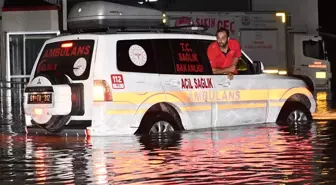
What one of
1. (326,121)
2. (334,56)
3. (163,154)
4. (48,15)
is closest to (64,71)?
(163,154)

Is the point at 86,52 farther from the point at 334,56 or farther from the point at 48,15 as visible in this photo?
the point at 334,56

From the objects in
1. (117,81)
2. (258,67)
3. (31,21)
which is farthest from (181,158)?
(31,21)

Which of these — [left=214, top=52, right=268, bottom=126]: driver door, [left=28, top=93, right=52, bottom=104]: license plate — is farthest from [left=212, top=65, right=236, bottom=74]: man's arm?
[left=28, top=93, right=52, bottom=104]: license plate

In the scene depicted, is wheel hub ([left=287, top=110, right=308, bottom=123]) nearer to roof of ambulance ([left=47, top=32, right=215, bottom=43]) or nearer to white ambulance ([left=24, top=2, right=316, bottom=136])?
white ambulance ([left=24, top=2, right=316, bottom=136])

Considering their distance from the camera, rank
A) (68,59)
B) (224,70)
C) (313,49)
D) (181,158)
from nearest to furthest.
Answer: (181,158) → (68,59) → (224,70) → (313,49)

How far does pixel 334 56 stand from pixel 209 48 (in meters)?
34.3

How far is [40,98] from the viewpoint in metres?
12.1

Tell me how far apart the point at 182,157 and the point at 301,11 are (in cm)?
2664

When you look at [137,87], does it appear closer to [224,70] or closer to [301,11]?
[224,70]

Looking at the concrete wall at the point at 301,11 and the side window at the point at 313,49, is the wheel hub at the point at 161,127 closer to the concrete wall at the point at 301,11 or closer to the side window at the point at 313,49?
the side window at the point at 313,49

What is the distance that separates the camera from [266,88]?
13672mm

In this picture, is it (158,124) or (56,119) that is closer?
(56,119)

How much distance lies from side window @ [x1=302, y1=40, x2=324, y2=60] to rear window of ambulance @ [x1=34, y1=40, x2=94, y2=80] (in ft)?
69.0

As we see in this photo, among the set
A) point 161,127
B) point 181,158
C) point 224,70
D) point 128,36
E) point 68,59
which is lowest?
point 181,158
